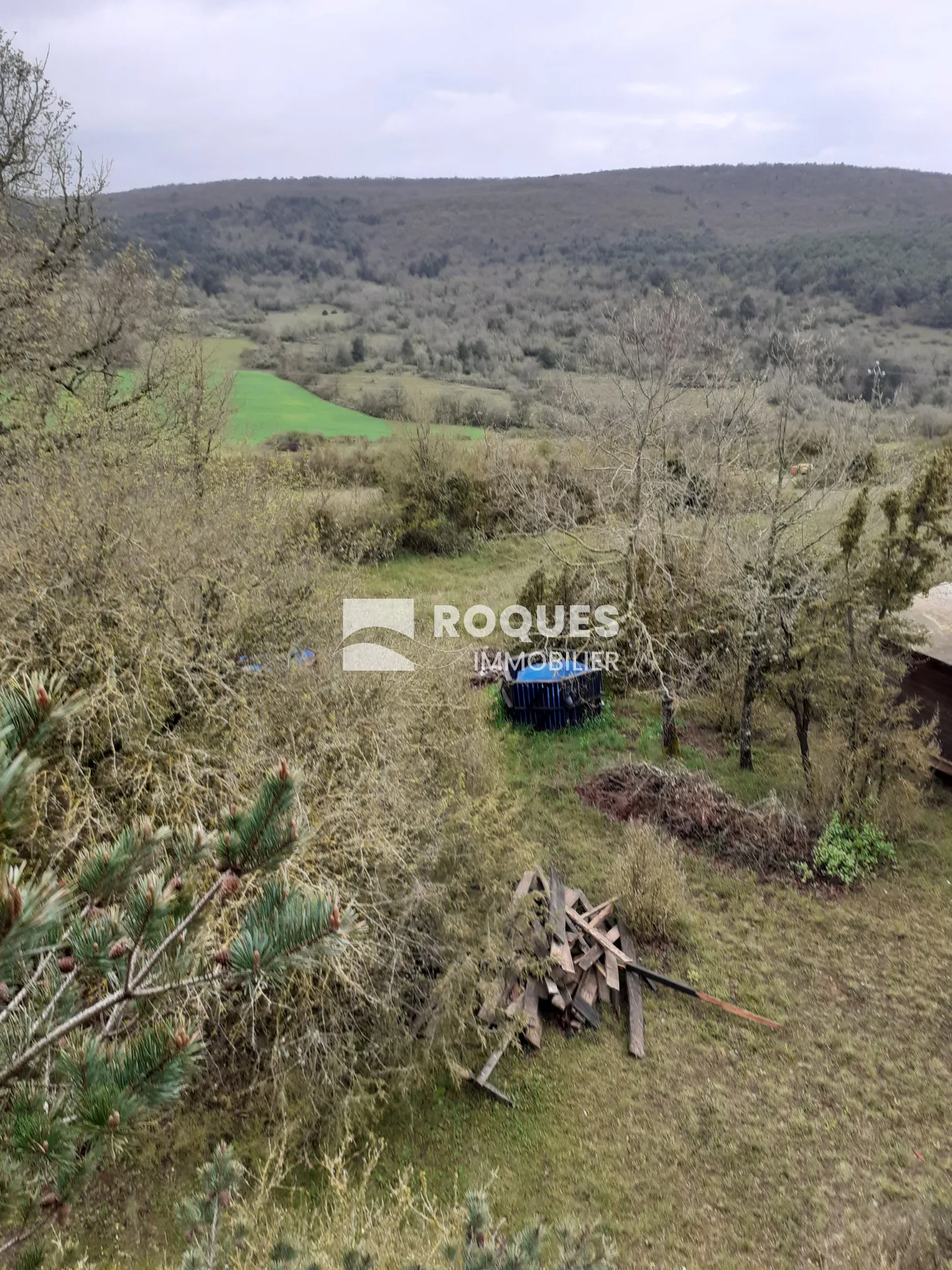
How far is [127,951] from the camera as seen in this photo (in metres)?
1.68

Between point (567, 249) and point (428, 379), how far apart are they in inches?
1246

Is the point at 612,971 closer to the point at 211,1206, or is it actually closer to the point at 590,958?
the point at 590,958

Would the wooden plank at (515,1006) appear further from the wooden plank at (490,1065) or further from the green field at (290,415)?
the green field at (290,415)

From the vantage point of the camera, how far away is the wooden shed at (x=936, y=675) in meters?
9.27

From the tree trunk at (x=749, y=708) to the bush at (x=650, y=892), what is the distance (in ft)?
10.4

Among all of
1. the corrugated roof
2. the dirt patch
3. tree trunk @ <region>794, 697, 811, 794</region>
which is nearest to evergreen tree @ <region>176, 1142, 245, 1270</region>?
the dirt patch

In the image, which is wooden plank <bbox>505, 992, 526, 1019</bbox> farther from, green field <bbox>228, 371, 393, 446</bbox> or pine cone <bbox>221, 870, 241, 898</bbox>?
green field <bbox>228, 371, 393, 446</bbox>

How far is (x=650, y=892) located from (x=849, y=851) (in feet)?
9.52

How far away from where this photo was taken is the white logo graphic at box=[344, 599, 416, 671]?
7129 millimetres

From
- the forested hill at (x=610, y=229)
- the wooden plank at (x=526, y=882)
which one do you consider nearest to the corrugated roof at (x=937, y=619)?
the wooden plank at (x=526, y=882)

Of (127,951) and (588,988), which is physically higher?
(127,951)

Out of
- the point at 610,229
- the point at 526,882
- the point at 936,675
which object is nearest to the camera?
the point at 526,882

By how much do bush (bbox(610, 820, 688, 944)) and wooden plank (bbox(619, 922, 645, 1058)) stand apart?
230 millimetres

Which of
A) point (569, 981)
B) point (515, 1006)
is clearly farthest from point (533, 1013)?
point (569, 981)
